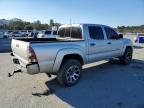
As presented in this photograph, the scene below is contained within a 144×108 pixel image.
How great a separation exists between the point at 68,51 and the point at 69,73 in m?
0.75

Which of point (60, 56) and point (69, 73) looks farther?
point (69, 73)

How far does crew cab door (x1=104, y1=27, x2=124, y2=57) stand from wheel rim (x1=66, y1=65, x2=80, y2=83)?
215 centimetres

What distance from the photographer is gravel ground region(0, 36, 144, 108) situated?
14.2 ft

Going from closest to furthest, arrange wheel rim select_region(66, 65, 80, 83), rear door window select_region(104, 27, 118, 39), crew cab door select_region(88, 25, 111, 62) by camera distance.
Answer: wheel rim select_region(66, 65, 80, 83), crew cab door select_region(88, 25, 111, 62), rear door window select_region(104, 27, 118, 39)

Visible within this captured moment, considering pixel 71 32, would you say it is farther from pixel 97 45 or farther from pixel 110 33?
pixel 110 33

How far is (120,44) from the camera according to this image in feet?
26.1

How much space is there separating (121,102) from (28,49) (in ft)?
8.97

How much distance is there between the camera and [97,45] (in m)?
6.43

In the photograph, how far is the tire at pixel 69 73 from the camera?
531 centimetres

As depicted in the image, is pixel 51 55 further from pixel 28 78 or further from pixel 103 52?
pixel 103 52

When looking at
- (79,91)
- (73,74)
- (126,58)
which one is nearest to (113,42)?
(126,58)

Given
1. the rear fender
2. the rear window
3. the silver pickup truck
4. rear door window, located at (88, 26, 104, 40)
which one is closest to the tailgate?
the silver pickup truck

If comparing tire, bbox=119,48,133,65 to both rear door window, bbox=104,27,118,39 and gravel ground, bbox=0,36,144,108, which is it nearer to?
rear door window, bbox=104,27,118,39

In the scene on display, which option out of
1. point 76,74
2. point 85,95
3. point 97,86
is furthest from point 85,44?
point 85,95
